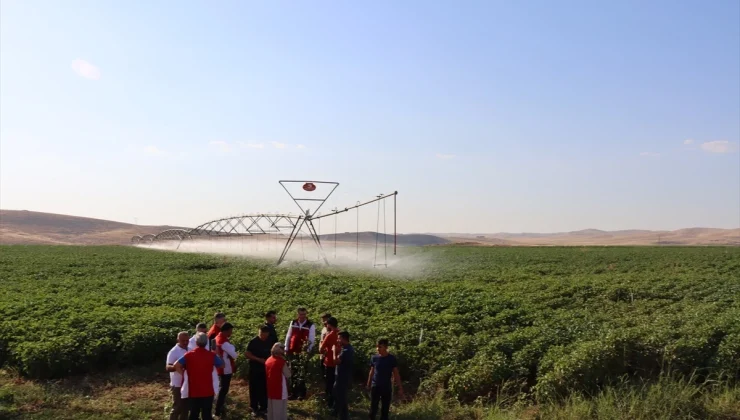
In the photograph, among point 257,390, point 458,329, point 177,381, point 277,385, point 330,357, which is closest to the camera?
point 177,381

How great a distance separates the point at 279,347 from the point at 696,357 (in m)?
7.53

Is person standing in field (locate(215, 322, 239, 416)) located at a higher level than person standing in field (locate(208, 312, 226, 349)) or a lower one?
lower

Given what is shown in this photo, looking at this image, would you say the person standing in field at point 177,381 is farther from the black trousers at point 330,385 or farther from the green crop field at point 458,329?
the green crop field at point 458,329

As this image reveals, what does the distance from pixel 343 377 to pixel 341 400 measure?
0.34 m

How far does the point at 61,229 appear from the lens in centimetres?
17938

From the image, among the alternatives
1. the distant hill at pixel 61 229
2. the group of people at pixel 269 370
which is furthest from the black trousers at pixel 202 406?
the distant hill at pixel 61 229

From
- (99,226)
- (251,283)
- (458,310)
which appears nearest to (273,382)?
(458,310)

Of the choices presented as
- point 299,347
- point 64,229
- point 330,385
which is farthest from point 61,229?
point 330,385

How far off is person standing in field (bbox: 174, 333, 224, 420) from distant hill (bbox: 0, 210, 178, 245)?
160438 millimetres

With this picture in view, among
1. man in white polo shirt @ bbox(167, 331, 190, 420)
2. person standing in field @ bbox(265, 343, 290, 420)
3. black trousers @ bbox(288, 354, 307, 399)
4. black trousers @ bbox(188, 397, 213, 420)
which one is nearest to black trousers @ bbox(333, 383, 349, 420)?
person standing in field @ bbox(265, 343, 290, 420)

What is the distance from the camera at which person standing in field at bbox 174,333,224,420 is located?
8188mm

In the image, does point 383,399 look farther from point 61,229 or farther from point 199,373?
point 61,229

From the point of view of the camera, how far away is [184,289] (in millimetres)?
22750

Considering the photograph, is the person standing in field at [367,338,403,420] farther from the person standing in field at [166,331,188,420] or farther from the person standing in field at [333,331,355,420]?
the person standing in field at [166,331,188,420]
